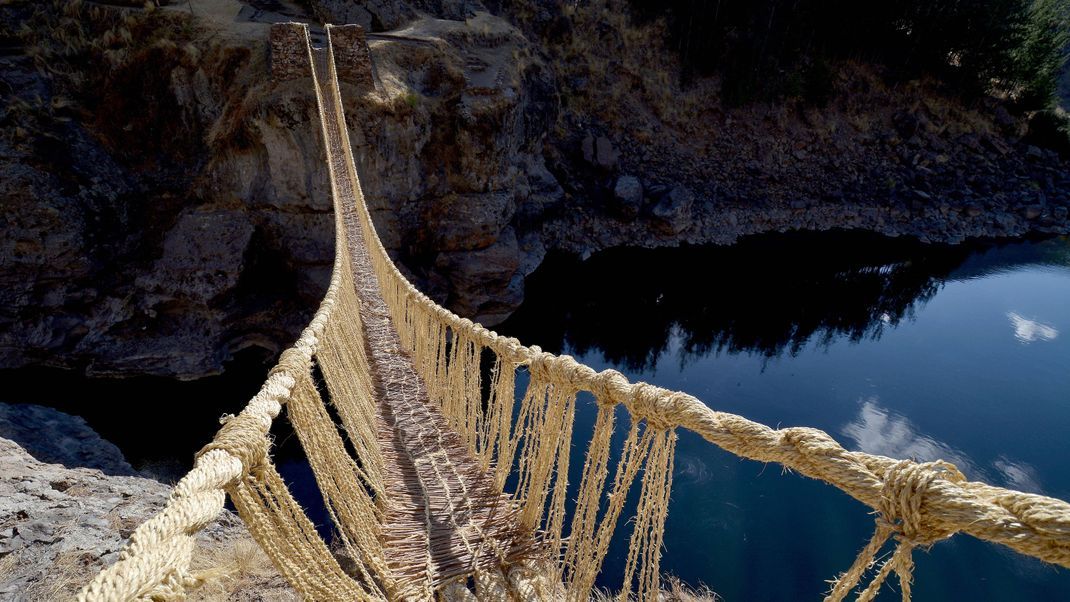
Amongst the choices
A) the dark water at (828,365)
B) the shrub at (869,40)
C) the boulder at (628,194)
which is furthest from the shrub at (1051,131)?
the boulder at (628,194)

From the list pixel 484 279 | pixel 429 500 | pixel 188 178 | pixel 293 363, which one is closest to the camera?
pixel 293 363

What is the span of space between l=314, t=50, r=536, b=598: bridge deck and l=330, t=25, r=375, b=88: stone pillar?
6591 millimetres

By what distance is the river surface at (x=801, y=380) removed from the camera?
5043mm

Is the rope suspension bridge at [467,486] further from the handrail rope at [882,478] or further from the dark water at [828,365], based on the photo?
the dark water at [828,365]

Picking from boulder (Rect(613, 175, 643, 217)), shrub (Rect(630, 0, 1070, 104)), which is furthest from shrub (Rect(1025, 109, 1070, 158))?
boulder (Rect(613, 175, 643, 217))

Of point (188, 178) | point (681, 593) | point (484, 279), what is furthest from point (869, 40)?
point (188, 178)

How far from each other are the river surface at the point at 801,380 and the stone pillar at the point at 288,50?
5.02 meters

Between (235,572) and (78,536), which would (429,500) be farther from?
(78,536)

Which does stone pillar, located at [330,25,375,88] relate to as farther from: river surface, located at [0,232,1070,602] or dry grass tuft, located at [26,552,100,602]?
dry grass tuft, located at [26,552,100,602]

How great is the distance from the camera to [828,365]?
29.1ft

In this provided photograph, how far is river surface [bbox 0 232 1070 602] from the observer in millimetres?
5043

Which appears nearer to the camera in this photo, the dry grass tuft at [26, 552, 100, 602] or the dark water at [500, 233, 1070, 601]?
the dry grass tuft at [26, 552, 100, 602]

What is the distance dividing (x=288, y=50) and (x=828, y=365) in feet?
35.9

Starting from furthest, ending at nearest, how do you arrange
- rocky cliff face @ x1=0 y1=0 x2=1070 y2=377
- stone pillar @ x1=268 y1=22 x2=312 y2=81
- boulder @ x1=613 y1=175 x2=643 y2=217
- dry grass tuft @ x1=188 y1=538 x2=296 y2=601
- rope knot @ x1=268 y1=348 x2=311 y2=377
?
boulder @ x1=613 y1=175 x2=643 y2=217
rocky cliff face @ x1=0 y1=0 x2=1070 y2=377
stone pillar @ x1=268 y1=22 x2=312 y2=81
dry grass tuft @ x1=188 y1=538 x2=296 y2=601
rope knot @ x1=268 y1=348 x2=311 y2=377
